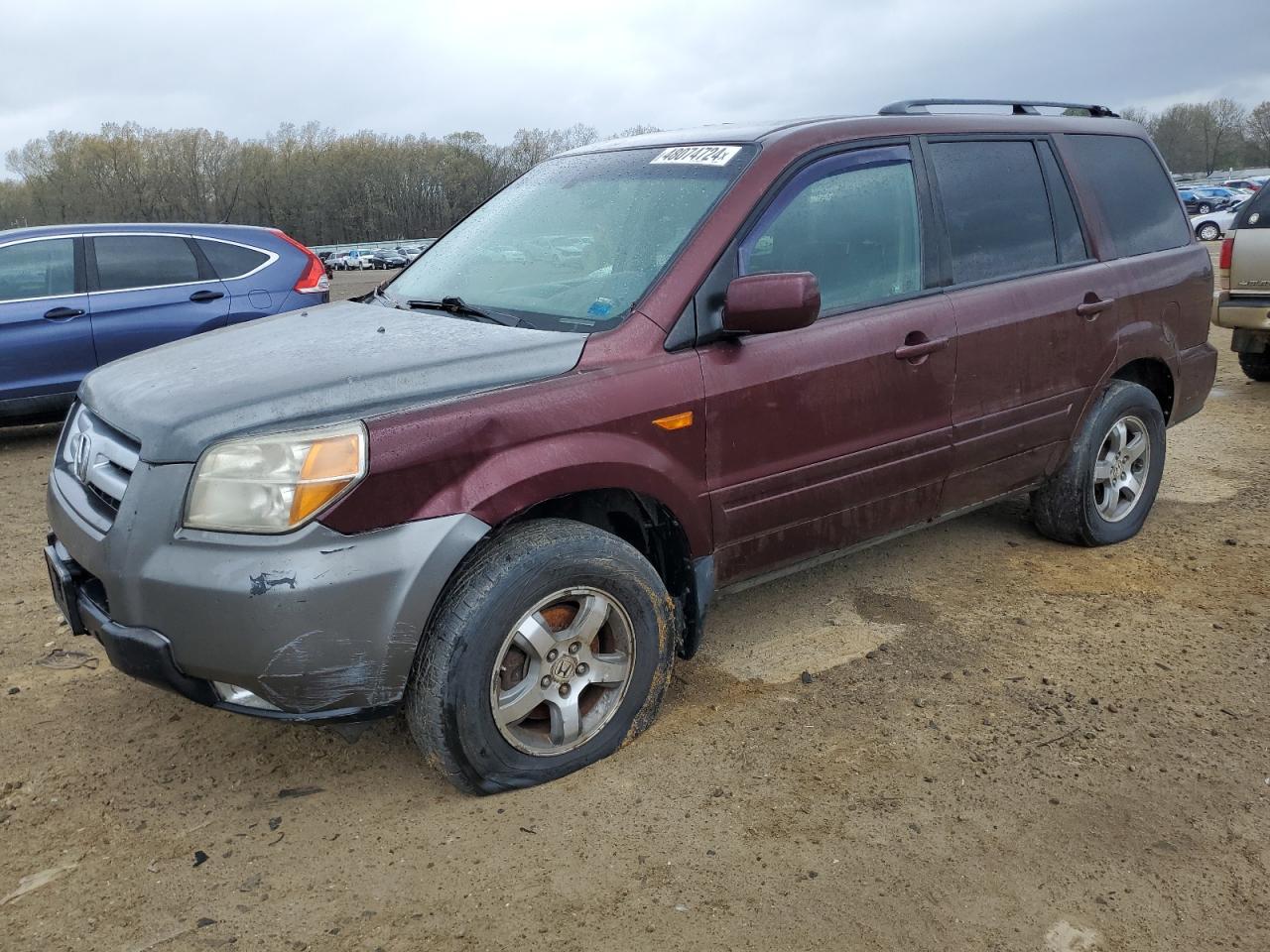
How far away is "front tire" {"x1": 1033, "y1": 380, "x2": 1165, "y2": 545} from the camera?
4453 mm

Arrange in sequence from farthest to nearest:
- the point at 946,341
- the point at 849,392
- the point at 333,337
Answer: the point at 946,341 < the point at 849,392 < the point at 333,337

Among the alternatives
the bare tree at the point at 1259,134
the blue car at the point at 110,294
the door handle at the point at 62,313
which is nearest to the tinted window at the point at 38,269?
the blue car at the point at 110,294

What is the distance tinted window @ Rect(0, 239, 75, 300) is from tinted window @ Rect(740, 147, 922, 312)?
6131 mm

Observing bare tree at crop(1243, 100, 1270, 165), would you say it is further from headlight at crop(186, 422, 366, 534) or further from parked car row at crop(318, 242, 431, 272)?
headlight at crop(186, 422, 366, 534)

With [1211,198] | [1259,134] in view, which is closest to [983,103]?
[1211,198]

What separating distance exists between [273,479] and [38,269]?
6.19 m

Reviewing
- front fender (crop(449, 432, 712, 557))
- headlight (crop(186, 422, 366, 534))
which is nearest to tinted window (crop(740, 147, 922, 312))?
front fender (crop(449, 432, 712, 557))

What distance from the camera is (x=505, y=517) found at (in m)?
2.71

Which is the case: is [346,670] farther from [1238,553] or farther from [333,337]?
[1238,553]

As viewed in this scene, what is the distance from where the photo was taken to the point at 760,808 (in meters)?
2.79

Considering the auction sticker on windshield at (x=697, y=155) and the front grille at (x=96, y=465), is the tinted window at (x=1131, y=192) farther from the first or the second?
the front grille at (x=96, y=465)

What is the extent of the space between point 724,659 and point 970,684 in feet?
2.75

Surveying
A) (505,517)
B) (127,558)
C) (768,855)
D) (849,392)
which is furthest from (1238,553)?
(127,558)

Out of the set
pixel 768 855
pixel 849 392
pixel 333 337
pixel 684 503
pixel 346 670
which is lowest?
pixel 768 855
